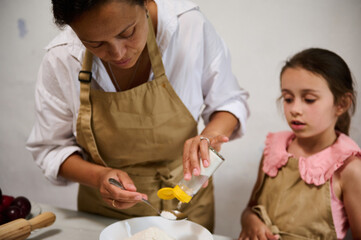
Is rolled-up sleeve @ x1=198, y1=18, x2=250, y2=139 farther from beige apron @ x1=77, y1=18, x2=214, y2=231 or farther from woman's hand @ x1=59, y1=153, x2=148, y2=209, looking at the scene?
woman's hand @ x1=59, y1=153, x2=148, y2=209

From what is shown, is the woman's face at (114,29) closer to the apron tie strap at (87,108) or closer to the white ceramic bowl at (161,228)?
the apron tie strap at (87,108)

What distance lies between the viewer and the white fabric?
3.79ft

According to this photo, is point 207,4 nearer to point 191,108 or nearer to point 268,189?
point 191,108

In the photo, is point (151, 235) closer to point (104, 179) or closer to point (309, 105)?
point (104, 179)

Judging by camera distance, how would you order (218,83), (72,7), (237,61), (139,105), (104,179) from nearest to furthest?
1. (72,7)
2. (104,179)
3. (139,105)
4. (218,83)
5. (237,61)

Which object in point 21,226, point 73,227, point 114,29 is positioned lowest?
point 73,227

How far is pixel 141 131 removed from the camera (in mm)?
1205

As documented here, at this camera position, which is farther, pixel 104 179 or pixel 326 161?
pixel 326 161

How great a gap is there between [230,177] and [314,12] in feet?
3.28

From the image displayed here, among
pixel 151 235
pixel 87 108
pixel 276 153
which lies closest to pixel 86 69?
pixel 87 108

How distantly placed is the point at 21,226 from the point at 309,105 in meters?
1.09

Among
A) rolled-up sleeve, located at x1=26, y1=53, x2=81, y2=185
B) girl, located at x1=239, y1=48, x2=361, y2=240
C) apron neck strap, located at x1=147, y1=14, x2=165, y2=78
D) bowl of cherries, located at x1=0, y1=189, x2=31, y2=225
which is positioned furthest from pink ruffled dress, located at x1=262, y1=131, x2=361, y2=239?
bowl of cherries, located at x1=0, y1=189, x2=31, y2=225

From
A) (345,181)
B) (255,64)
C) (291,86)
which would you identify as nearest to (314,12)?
(255,64)

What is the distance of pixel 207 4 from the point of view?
6.23 feet
